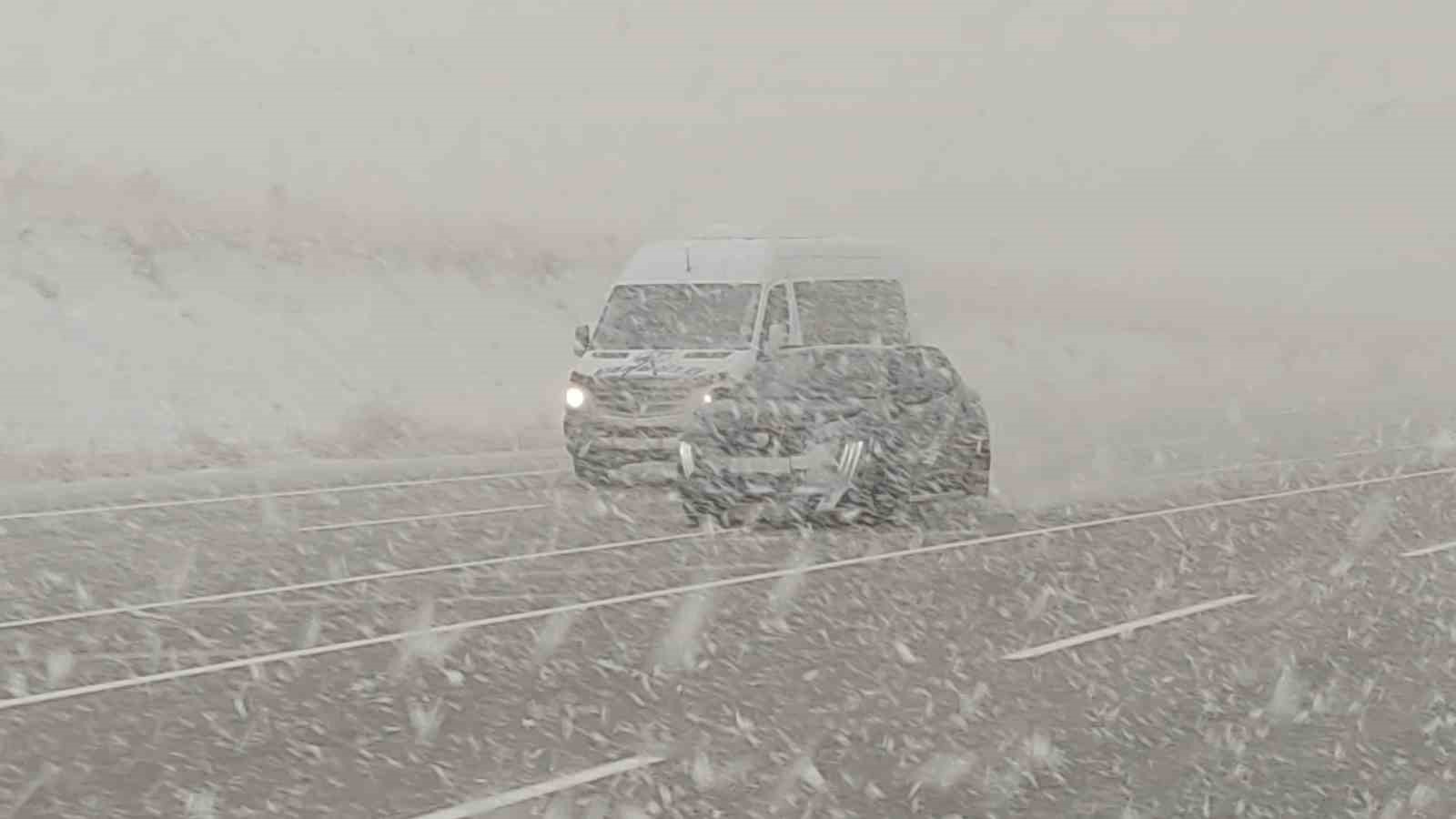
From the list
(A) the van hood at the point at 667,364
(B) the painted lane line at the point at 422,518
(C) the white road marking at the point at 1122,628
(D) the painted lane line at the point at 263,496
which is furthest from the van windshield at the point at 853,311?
(C) the white road marking at the point at 1122,628

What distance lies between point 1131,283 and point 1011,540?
54.4 metres

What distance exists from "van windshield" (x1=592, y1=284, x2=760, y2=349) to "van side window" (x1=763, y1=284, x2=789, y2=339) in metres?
0.13

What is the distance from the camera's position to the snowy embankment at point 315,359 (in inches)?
1075

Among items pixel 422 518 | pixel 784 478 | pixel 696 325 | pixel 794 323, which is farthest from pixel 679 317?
pixel 784 478

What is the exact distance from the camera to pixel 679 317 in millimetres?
21344

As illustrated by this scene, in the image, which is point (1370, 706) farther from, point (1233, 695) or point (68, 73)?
point (68, 73)

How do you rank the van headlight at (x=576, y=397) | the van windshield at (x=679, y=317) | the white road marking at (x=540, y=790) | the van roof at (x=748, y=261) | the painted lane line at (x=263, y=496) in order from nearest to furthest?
the white road marking at (x=540, y=790) → the painted lane line at (x=263, y=496) → the van headlight at (x=576, y=397) → the van windshield at (x=679, y=317) → the van roof at (x=748, y=261)

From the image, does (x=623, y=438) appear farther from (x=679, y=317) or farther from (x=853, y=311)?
(x=853, y=311)

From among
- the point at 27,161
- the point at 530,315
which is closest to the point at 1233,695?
the point at 530,315

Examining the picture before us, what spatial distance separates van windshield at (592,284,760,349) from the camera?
20.9 metres

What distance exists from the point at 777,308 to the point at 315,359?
525 inches

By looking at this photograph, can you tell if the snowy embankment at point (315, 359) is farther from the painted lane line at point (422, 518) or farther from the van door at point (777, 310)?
the painted lane line at point (422, 518)

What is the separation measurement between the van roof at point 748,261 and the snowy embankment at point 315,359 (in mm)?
2608

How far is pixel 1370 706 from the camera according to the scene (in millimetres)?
9922
